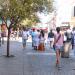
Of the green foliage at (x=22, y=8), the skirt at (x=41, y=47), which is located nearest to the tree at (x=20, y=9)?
the green foliage at (x=22, y=8)

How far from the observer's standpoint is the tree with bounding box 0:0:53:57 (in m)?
21.7

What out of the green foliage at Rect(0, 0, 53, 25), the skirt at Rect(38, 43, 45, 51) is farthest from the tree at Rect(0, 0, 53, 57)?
the skirt at Rect(38, 43, 45, 51)

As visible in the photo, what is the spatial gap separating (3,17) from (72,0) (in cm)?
6356

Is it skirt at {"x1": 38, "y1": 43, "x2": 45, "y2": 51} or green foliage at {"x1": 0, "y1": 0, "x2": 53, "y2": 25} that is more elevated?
green foliage at {"x1": 0, "y1": 0, "x2": 53, "y2": 25}

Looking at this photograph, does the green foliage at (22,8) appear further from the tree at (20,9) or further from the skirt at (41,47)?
the skirt at (41,47)

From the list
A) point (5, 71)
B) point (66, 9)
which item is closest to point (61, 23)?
point (66, 9)

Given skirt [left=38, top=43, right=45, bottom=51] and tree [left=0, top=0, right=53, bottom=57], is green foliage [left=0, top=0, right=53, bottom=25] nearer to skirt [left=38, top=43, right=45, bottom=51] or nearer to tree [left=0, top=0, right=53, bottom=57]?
tree [left=0, top=0, right=53, bottom=57]

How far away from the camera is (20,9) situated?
2161 centimetres

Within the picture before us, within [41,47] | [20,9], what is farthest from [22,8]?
[41,47]

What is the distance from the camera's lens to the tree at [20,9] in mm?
21719

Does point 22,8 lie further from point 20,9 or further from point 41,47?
point 41,47

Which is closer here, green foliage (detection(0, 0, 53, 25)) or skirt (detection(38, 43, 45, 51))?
green foliage (detection(0, 0, 53, 25))

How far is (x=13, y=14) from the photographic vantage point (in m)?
22.0

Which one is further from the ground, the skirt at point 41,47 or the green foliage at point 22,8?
the green foliage at point 22,8
